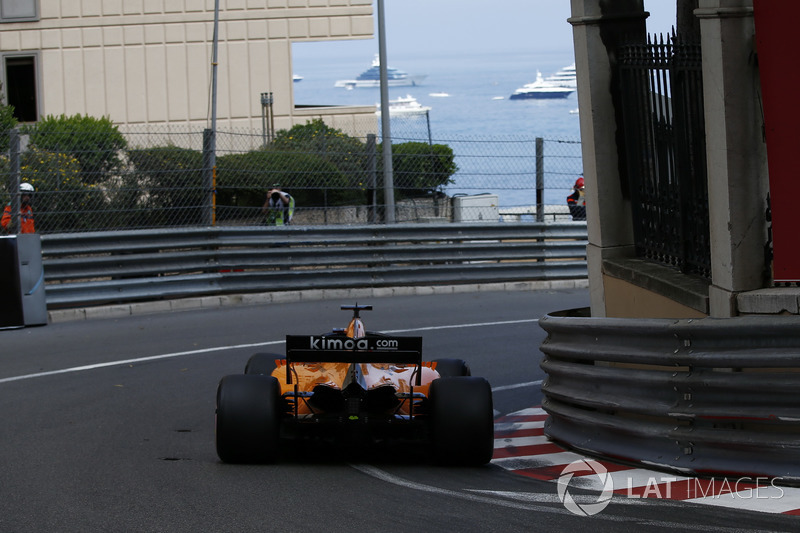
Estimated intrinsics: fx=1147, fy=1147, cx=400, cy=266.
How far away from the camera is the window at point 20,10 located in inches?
1230

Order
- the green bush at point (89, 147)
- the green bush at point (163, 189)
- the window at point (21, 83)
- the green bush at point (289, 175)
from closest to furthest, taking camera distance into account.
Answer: the green bush at point (89, 147), the green bush at point (163, 189), the green bush at point (289, 175), the window at point (21, 83)

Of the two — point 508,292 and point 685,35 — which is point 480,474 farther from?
point 508,292

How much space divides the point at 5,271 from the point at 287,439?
805 cm

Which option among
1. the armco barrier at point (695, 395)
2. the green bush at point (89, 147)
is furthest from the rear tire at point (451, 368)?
the green bush at point (89, 147)

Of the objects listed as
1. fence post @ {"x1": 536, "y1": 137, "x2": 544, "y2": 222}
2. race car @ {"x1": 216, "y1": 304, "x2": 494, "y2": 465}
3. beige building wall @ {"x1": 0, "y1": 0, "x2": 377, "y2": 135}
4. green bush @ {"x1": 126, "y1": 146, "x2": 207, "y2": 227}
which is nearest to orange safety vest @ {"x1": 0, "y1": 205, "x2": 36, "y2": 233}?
green bush @ {"x1": 126, "y1": 146, "x2": 207, "y2": 227}

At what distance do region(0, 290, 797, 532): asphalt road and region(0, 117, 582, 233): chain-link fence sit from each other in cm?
253

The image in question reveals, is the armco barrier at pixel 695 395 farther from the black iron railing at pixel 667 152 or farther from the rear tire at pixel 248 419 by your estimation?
the rear tire at pixel 248 419

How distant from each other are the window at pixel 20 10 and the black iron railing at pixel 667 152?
2557 cm

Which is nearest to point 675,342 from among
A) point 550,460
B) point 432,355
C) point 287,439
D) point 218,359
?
point 550,460

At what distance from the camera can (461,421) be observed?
7.34 meters

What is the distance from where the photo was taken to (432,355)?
12359 mm

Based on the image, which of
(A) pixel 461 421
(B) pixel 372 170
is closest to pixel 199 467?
(A) pixel 461 421

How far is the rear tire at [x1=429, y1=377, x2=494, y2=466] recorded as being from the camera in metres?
7.35

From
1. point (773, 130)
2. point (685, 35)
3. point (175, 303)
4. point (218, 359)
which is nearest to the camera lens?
point (773, 130)
